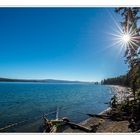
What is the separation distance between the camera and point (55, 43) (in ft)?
25.3

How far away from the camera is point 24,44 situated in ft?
25.9

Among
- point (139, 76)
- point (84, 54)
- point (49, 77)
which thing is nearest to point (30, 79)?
point (49, 77)

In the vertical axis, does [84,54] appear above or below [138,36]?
below

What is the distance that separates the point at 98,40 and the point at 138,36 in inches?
51.1

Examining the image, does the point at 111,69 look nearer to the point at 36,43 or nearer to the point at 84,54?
the point at 84,54

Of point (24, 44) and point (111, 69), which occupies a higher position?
point (24, 44)

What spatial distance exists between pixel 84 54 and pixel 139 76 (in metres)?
2.12
